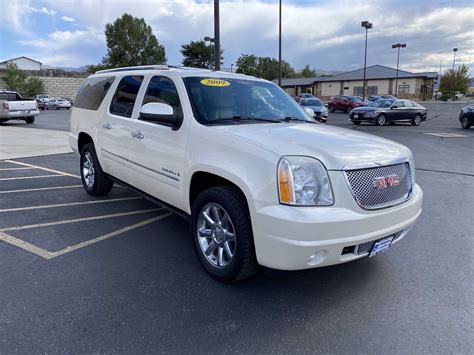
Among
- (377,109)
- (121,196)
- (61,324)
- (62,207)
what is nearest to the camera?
(61,324)

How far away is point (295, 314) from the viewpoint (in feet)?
9.97

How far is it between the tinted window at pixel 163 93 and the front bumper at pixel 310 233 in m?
1.67

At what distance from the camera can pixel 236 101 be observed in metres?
4.21

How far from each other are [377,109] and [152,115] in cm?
2064

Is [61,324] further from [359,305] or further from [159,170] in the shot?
[359,305]

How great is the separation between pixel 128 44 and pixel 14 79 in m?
22.6

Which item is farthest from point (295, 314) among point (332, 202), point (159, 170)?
point (159, 170)

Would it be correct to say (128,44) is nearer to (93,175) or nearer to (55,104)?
(55,104)

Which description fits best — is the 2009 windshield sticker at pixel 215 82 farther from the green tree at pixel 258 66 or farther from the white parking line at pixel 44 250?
the green tree at pixel 258 66

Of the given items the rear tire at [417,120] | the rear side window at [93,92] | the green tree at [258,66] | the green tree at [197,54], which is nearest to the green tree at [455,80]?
the green tree at [258,66]

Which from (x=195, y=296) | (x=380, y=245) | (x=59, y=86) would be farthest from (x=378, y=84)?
(x=195, y=296)

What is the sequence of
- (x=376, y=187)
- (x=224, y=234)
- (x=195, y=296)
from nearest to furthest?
(x=376, y=187) → (x=195, y=296) → (x=224, y=234)

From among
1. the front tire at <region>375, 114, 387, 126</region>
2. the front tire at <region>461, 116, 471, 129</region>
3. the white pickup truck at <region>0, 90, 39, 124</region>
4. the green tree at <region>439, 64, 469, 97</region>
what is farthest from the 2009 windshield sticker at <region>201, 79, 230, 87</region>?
the green tree at <region>439, 64, 469, 97</region>

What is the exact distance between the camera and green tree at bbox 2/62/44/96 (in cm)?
5544
